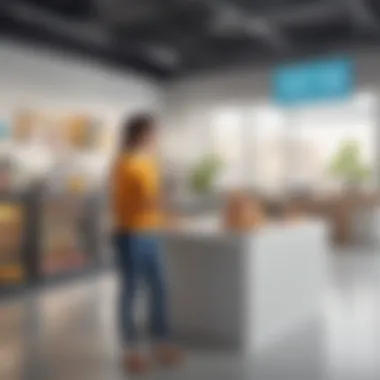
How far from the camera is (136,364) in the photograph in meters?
4.02

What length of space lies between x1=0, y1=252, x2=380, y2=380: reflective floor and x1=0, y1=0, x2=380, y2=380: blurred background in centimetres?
2

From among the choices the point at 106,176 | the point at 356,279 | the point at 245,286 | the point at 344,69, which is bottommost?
the point at 356,279

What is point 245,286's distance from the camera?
4.56 m

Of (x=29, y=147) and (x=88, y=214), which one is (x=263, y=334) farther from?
(x=29, y=147)

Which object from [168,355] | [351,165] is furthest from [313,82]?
[168,355]

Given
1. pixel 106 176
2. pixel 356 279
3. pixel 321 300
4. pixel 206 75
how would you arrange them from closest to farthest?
pixel 321 300
pixel 356 279
pixel 106 176
pixel 206 75

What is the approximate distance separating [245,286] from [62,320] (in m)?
1.89

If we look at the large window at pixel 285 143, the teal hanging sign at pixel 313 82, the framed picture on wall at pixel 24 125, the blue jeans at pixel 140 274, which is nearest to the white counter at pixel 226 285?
the blue jeans at pixel 140 274

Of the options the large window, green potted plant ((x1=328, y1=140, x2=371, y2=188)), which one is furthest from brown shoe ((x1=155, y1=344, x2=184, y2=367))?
the large window

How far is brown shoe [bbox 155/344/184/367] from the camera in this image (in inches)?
164

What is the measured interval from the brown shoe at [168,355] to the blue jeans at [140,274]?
130 mm

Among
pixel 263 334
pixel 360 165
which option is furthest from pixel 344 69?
pixel 263 334

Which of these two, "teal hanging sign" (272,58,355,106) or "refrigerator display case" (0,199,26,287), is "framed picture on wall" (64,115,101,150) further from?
"teal hanging sign" (272,58,355,106)

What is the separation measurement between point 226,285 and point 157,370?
0.88 meters
